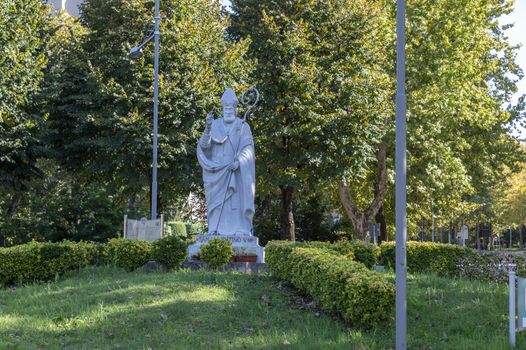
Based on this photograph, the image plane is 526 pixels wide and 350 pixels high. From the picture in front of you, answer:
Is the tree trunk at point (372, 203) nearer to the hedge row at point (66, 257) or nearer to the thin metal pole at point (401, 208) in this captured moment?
the hedge row at point (66, 257)

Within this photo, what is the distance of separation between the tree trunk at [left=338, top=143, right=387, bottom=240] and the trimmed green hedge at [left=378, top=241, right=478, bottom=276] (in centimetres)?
1195

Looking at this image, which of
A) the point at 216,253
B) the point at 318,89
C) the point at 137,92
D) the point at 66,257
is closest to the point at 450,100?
the point at 318,89

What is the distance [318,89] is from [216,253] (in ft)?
40.2

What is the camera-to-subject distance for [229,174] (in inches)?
632

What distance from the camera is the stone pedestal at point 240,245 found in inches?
606

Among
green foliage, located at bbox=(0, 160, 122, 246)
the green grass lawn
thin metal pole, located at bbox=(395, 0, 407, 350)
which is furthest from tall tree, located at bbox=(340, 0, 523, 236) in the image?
thin metal pole, located at bbox=(395, 0, 407, 350)

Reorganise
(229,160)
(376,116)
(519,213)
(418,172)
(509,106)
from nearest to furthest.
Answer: (229,160) → (376,116) → (418,172) → (509,106) → (519,213)

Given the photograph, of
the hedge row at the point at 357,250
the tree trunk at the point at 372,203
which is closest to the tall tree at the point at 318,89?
the tree trunk at the point at 372,203

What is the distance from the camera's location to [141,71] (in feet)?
79.2

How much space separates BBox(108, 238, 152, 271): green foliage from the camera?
47.6 feet

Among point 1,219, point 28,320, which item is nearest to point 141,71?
point 1,219

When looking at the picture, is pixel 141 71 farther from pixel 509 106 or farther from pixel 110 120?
pixel 509 106

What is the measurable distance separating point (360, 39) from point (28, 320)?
60.3 feet

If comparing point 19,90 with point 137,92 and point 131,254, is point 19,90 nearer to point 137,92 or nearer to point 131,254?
point 137,92
